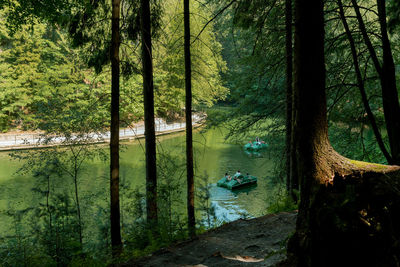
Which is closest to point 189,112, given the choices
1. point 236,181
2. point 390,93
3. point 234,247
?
point 234,247

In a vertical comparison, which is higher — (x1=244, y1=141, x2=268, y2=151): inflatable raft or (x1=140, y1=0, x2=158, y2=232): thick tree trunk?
(x1=140, y1=0, x2=158, y2=232): thick tree trunk

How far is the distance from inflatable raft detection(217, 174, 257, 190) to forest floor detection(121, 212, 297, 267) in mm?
9008

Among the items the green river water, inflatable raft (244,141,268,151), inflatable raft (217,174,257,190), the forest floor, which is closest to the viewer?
the forest floor

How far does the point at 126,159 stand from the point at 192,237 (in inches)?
653

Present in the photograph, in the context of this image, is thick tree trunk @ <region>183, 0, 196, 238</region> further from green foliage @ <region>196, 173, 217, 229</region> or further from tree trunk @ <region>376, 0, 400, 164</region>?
tree trunk @ <region>376, 0, 400, 164</region>

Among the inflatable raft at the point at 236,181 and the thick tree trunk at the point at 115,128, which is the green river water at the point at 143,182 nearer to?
the inflatable raft at the point at 236,181

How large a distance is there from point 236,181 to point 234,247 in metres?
11.0

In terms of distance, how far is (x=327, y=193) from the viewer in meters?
2.91

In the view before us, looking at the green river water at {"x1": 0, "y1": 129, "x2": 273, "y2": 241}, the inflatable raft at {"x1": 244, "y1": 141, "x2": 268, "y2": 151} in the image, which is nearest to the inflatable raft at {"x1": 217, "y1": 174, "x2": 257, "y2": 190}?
the green river water at {"x1": 0, "y1": 129, "x2": 273, "y2": 241}

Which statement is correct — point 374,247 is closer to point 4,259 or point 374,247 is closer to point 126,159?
point 4,259

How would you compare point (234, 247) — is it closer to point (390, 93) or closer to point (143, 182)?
point (390, 93)

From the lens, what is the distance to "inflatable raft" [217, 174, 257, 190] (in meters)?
16.1

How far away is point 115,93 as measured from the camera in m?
5.84

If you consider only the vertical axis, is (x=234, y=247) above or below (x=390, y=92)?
below
